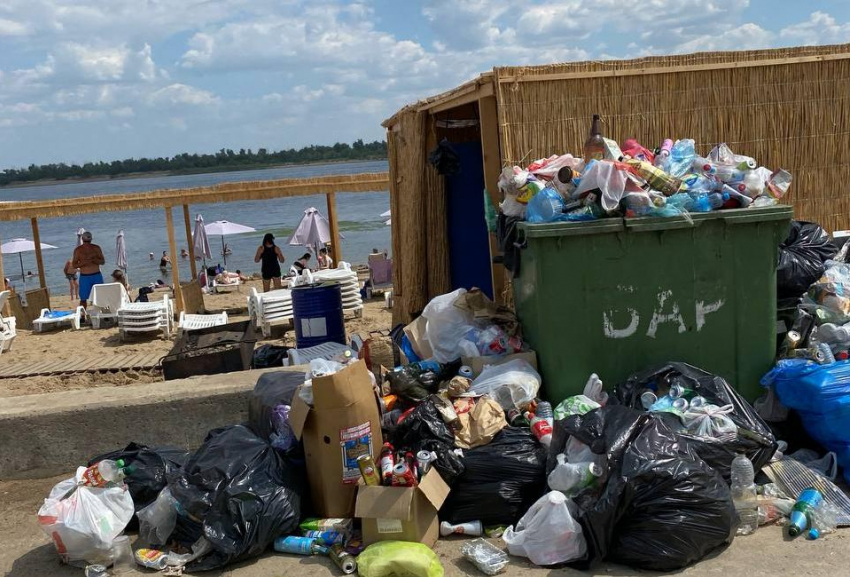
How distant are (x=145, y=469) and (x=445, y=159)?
133 inches

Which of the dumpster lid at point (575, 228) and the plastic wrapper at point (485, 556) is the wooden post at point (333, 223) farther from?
the plastic wrapper at point (485, 556)

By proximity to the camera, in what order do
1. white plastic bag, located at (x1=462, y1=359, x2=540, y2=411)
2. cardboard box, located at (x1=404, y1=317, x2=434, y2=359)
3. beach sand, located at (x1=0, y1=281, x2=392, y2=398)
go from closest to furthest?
white plastic bag, located at (x1=462, y1=359, x2=540, y2=411) < cardboard box, located at (x1=404, y1=317, x2=434, y2=359) < beach sand, located at (x1=0, y1=281, x2=392, y2=398)

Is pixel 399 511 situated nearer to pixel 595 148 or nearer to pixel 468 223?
pixel 595 148

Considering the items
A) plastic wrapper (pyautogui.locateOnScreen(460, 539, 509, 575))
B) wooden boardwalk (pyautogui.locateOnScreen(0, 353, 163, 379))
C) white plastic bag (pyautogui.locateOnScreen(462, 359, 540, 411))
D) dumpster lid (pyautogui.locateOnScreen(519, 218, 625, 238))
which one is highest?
dumpster lid (pyautogui.locateOnScreen(519, 218, 625, 238))

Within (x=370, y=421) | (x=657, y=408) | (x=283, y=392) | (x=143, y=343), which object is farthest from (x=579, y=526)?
(x=143, y=343)

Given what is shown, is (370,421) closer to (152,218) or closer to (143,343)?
(143,343)

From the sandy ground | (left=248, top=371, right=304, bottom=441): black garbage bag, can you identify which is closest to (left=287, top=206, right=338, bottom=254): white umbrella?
(left=248, top=371, right=304, bottom=441): black garbage bag

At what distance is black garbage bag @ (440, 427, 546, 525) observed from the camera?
3705mm

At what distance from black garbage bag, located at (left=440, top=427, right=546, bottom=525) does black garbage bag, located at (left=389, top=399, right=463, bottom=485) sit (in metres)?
0.08

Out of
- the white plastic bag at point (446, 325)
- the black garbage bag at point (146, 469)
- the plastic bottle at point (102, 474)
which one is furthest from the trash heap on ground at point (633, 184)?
the plastic bottle at point (102, 474)

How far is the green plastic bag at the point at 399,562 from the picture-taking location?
10.8ft

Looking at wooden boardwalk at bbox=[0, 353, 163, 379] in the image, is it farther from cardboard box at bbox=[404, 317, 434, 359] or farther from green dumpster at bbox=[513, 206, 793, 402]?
green dumpster at bbox=[513, 206, 793, 402]

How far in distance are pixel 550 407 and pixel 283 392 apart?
4.80 feet

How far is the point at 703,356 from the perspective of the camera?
170 inches
